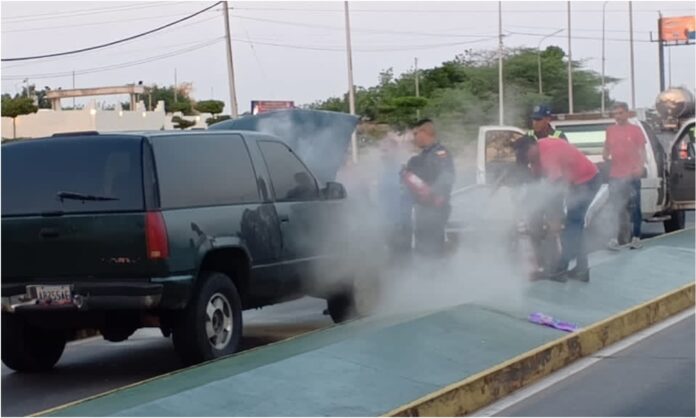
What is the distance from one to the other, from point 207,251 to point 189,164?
0.76 meters

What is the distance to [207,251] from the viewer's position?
30.5 feet

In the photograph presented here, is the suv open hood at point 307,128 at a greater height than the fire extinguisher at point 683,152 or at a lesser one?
greater

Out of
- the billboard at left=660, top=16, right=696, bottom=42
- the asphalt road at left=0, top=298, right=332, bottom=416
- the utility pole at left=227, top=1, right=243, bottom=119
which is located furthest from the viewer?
the billboard at left=660, top=16, right=696, bottom=42

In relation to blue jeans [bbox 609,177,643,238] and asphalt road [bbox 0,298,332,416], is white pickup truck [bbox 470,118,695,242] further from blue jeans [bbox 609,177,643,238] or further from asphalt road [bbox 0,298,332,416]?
asphalt road [bbox 0,298,332,416]

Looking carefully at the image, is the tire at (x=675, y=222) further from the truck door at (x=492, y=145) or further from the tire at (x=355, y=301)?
the tire at (x=355, y=301)

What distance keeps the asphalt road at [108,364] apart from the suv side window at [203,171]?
1.50 m

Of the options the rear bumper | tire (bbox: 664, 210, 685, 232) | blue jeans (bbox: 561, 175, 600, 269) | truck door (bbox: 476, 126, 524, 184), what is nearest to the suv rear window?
the rear bumper

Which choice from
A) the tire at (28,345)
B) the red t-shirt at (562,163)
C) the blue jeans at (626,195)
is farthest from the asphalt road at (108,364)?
the blue jeans at (626,195)

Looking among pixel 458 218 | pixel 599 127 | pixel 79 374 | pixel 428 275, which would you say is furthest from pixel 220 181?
pixel 599 127

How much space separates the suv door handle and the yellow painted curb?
10.1ft

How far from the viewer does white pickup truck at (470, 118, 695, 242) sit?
722 inches

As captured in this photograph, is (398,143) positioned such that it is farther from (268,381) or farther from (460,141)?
(460,141)

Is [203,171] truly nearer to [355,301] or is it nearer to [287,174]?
[287,174]

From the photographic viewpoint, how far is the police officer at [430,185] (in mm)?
13031
